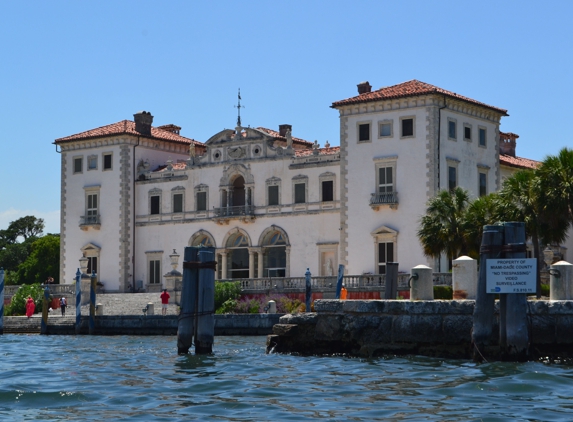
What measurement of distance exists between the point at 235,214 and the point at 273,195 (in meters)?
2.43

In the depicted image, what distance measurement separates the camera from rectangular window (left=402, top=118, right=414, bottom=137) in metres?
50.4

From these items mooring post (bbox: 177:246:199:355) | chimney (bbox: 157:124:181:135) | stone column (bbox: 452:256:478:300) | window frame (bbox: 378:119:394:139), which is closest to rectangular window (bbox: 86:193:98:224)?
chimney (bbox: 157:124:181:135)

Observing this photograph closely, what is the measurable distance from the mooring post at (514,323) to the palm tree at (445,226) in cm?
2369

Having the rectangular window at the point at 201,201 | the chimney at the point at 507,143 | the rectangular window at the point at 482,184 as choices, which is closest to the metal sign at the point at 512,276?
the rectangular window at the point at 482,184

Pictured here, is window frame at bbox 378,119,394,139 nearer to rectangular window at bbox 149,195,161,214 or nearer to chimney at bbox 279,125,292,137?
chimney at bbox 279,125,292,137

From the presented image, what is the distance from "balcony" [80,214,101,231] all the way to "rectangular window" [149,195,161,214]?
3279mm

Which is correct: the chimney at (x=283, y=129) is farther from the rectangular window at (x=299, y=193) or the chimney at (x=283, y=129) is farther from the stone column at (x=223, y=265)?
the stone column at (x=223, y=265)

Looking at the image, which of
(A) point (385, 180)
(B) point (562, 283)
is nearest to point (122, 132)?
(A) point (385, 180)

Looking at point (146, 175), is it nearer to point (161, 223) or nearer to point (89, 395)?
point (161, 223)

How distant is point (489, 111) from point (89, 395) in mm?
38840

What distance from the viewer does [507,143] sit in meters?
62.7

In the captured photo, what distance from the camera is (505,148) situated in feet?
205

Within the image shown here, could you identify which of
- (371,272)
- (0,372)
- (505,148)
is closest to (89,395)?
(0,372)

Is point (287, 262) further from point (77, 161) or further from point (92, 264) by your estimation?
→ point (77, 161)
